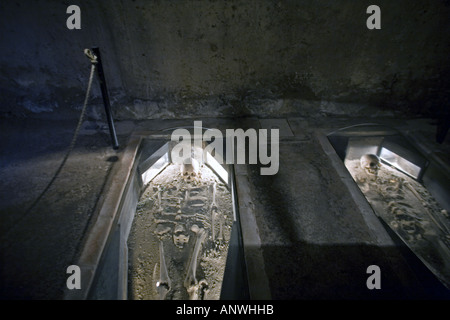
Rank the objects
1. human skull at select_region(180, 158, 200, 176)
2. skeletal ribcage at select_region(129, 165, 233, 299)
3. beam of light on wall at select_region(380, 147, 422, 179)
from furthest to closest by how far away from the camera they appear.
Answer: human skull at select_region(180, 158, 200, 176) → beam of light on wall at select_region(380, 147, 422, 179) → skeletal ribcage at select_region(129, 165, 233, 299)

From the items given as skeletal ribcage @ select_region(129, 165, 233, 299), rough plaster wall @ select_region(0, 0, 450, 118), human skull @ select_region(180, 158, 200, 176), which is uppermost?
rough plaster wall @ select_region(0, 0, 450, 118)

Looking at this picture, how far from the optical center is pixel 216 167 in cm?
305

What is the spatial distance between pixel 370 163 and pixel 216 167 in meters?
1.95

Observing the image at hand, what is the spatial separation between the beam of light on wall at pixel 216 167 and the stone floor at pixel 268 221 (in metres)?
0.37

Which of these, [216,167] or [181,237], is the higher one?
[216,167]

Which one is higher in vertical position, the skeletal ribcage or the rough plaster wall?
the rough plaster wall

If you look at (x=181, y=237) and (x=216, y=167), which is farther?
(x=216, y=167)

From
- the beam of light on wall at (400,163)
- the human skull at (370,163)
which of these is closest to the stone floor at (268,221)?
the beam of light on wall at (400,163)

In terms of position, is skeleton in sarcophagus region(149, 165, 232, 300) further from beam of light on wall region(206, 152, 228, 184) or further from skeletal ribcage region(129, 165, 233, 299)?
beam of light on wall region(206, 152, 228, 184)

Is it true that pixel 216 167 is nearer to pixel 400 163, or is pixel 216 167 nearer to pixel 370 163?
pixel 370 163

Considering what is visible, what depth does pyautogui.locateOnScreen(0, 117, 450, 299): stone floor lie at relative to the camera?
5.40 feet

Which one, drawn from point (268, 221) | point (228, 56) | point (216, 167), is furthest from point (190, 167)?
point (228, 56)

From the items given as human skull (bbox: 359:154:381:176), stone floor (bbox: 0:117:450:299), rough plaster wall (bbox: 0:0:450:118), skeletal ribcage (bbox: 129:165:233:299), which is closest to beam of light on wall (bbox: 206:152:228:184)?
skeletal ribcage (bbox: 129:165:233:299)

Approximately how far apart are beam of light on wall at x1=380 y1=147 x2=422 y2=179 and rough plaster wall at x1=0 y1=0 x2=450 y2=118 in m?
0.87
